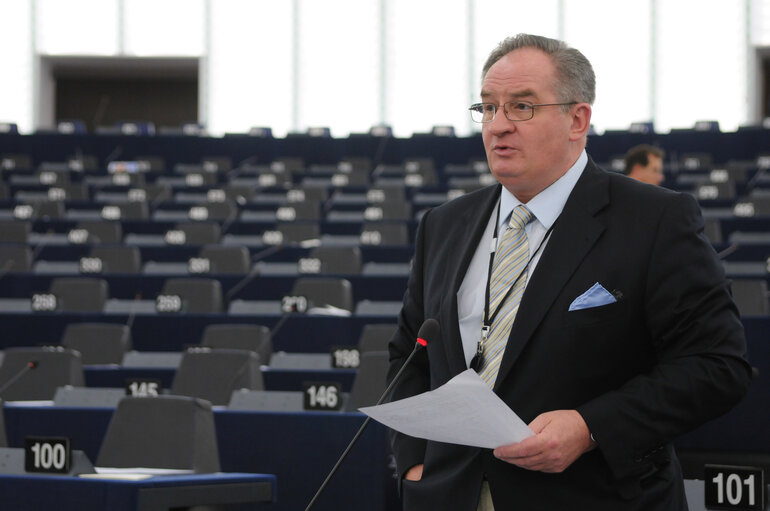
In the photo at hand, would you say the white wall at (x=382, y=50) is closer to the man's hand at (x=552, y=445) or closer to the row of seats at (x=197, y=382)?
the row of seats at (x=197, y=382)

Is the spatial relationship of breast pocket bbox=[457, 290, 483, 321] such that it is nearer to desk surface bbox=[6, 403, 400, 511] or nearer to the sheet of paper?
the sheet of paper

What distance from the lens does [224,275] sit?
27.1 feet

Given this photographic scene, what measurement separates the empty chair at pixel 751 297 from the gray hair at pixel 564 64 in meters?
4.58

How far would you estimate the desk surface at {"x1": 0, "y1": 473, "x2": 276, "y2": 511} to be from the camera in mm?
2795

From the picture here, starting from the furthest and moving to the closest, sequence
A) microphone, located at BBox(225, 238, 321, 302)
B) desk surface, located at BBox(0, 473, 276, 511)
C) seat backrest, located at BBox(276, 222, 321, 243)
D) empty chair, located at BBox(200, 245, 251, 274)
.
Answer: seat backrest, located at BBox(276, 222, 321, 243), empty chair, located at BBox(200, 245, 251, 274), microphone, located at BBox(225, 238, 321, 302), desk surface, located at BBox(0, 473, 276, 511)

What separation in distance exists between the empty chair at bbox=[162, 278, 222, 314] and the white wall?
34.4ft

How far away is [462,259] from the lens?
1.92 m

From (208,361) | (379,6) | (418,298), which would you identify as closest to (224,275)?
(208,361)

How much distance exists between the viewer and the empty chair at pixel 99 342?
21.5 feet

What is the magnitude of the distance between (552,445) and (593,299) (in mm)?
244


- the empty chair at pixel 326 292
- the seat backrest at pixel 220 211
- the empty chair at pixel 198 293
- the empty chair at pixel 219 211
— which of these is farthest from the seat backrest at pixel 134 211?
the empty chair at pixel 326 292

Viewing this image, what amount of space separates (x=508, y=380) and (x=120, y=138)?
13.1m

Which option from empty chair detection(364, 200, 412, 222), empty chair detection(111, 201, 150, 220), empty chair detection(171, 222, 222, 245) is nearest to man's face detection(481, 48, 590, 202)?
empty chair detection(171, 222, 222, 245)

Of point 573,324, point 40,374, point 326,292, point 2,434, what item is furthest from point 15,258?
point 573,324
